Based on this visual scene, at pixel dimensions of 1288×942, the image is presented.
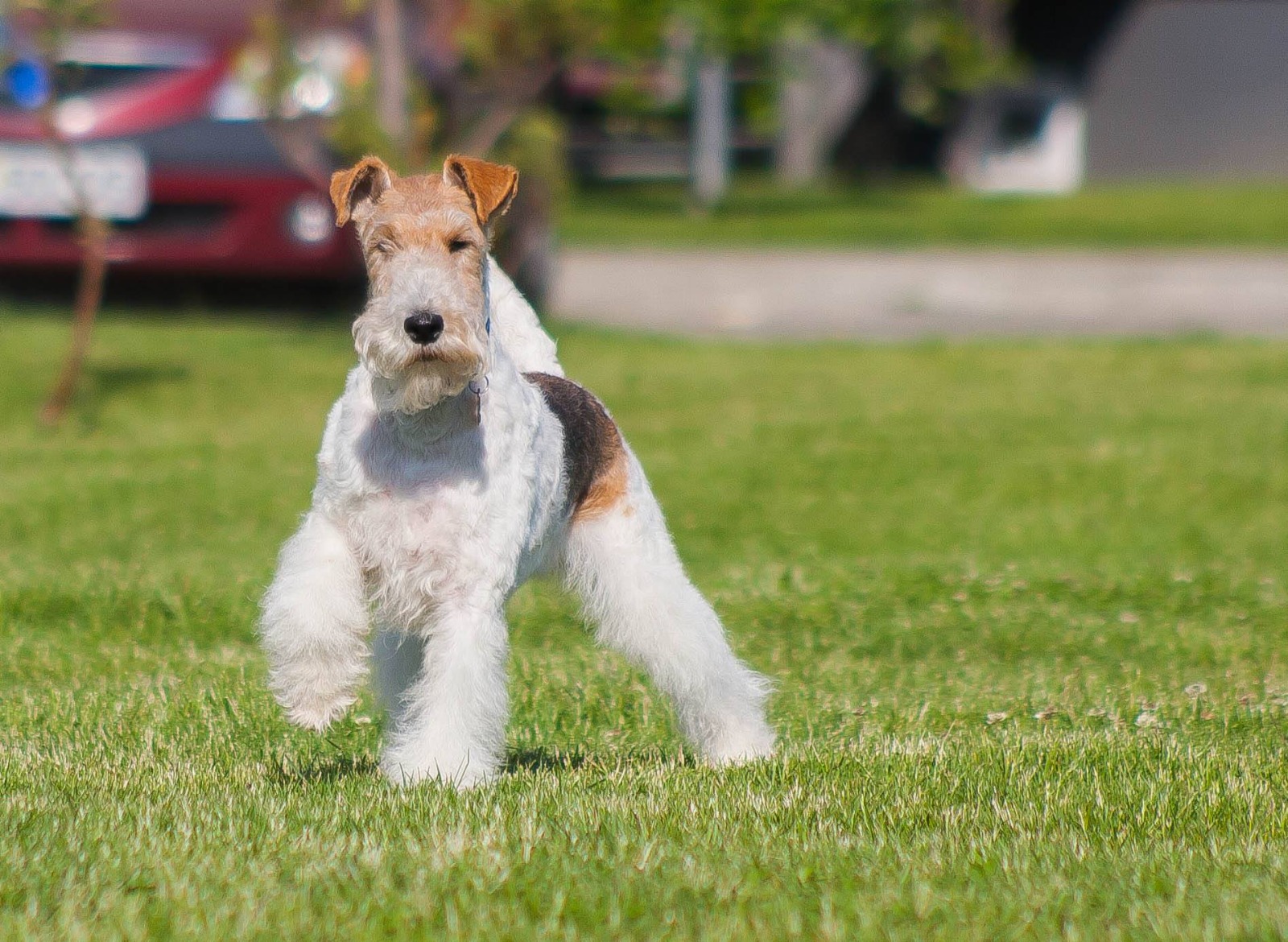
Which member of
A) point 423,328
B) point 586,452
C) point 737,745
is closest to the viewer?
point 423,328

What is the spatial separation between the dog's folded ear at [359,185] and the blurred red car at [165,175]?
8.05 metres

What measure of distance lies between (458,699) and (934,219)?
87.8ft

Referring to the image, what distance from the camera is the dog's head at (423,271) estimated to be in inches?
155

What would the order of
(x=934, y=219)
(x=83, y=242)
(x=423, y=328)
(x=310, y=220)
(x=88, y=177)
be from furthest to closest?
(x=934, y=219) → (x=310, y=220) → (x=88, y=177) → (x=83, y=242) → (x=423, y=328)

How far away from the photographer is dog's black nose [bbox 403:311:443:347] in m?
3.91

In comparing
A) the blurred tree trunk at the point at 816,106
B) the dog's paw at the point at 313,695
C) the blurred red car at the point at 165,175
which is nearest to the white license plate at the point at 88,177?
the blurred red car at the point at 165,175

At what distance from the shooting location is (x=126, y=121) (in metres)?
12.5

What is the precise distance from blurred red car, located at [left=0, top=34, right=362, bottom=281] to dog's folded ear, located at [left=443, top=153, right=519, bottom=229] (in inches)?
321

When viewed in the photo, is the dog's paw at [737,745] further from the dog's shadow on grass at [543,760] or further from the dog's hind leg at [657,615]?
the dog's shadow on grass at [543,760]

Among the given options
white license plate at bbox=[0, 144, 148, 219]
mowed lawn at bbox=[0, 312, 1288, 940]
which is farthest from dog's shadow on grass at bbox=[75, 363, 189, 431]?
white license plate at bbox=[0, 144, 148, 219]

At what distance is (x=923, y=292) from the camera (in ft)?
64.0

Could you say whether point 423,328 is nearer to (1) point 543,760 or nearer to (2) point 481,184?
(2) point 481,184

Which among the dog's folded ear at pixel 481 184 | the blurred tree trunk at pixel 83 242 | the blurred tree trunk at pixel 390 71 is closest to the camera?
the dog's folded ear at pixel 481 184

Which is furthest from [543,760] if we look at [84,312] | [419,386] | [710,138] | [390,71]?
[710,138]
